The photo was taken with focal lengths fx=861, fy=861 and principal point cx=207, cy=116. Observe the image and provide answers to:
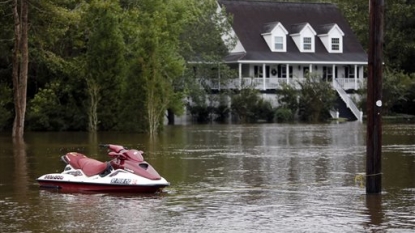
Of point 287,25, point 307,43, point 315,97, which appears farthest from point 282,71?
point 315,97

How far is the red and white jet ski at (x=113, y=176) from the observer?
18938 millimetres

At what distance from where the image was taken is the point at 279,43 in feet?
249

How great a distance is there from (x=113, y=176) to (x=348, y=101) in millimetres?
56705

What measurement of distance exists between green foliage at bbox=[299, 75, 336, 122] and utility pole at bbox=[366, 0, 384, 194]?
52117 millimetres

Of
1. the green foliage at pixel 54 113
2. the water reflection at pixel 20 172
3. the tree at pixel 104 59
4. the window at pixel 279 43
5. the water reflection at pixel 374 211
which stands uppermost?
the window at pixel 279 43

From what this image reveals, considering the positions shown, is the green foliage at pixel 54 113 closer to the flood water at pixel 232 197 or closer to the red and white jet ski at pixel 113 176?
the flood water at pixel 232 197

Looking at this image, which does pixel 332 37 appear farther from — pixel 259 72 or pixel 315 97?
pixel 315 97

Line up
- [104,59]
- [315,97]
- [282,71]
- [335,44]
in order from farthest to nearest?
[335,44], [282,71], [315,97], [104,59]

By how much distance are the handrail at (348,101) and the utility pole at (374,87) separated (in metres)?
54.7

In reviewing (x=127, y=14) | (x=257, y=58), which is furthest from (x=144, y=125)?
(x=257, y=58)

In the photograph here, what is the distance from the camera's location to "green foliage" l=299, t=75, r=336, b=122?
69.8 meters

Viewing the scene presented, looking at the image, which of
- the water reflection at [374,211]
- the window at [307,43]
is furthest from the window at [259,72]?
the water reflection at [374,211]

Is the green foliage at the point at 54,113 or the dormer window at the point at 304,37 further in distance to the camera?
the dormer window at the point at 304,37

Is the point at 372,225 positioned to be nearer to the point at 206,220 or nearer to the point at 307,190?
the point at 206,220
